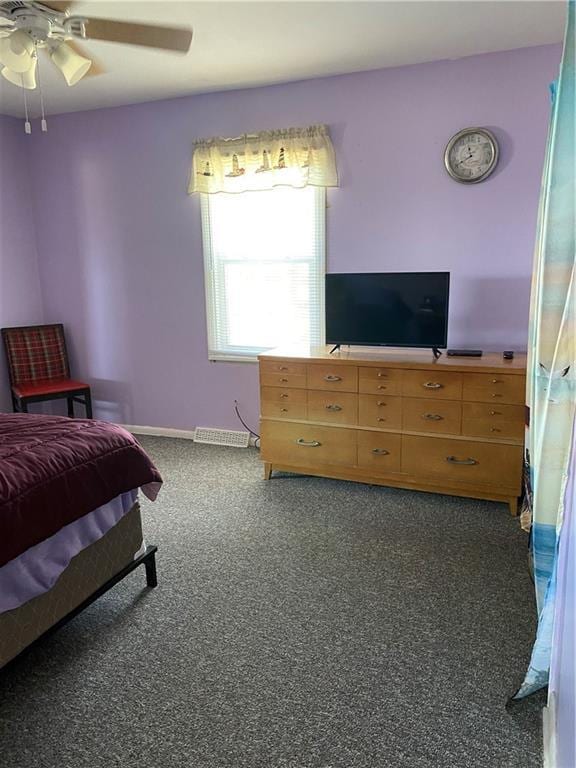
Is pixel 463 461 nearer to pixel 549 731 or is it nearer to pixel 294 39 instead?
pixel 549 731

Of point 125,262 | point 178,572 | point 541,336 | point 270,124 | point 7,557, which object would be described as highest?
point 270,124

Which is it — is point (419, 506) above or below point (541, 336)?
below

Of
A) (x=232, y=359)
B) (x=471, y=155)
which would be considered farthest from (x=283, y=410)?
(x=471, y=155)

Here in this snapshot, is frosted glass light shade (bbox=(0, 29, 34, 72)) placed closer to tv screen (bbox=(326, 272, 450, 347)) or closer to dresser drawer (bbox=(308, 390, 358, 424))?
tv screen (bbox=(326, 272, 450, 347))

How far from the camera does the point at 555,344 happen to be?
5.02 ft

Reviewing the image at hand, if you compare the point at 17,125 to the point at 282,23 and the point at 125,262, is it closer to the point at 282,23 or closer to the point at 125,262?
the point at 125,262

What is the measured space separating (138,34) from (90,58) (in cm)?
98

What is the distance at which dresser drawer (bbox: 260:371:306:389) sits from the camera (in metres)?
3.50

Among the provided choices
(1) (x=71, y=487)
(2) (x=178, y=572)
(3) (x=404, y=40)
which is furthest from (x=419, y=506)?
(3) (x=404, y=40)

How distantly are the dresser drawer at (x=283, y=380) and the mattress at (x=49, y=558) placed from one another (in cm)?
152

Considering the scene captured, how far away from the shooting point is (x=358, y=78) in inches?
141

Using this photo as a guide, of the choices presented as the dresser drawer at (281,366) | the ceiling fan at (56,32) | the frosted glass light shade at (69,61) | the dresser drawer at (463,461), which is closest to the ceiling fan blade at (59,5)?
the ceiling fan at (56,32)

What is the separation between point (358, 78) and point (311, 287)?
1.38m

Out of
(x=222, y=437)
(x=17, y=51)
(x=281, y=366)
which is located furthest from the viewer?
Answer: (x=222, y=437)
